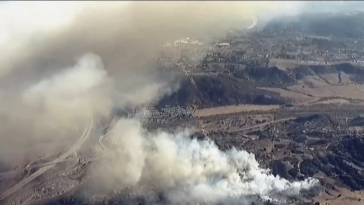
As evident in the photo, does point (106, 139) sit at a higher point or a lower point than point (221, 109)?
lower

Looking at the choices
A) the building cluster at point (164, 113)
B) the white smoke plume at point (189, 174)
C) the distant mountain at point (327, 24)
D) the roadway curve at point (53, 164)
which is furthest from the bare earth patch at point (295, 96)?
the roadway curve at point (53, 164)

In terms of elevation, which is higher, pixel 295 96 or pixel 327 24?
pixel 327 24

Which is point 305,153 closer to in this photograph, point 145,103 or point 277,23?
point 145,103

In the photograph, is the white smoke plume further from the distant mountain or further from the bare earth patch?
the distant mountain

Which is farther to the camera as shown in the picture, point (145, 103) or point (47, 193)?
point (145, 103)

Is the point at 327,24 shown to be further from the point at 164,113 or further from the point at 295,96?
the point at 164,113

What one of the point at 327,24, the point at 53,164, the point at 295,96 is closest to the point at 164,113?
the point at 53,164

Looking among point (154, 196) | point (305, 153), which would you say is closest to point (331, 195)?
point (305, 153)

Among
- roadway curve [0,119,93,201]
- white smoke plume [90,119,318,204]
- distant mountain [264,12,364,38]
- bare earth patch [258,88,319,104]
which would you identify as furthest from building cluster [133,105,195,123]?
distant mountain [264,12,364,38]
